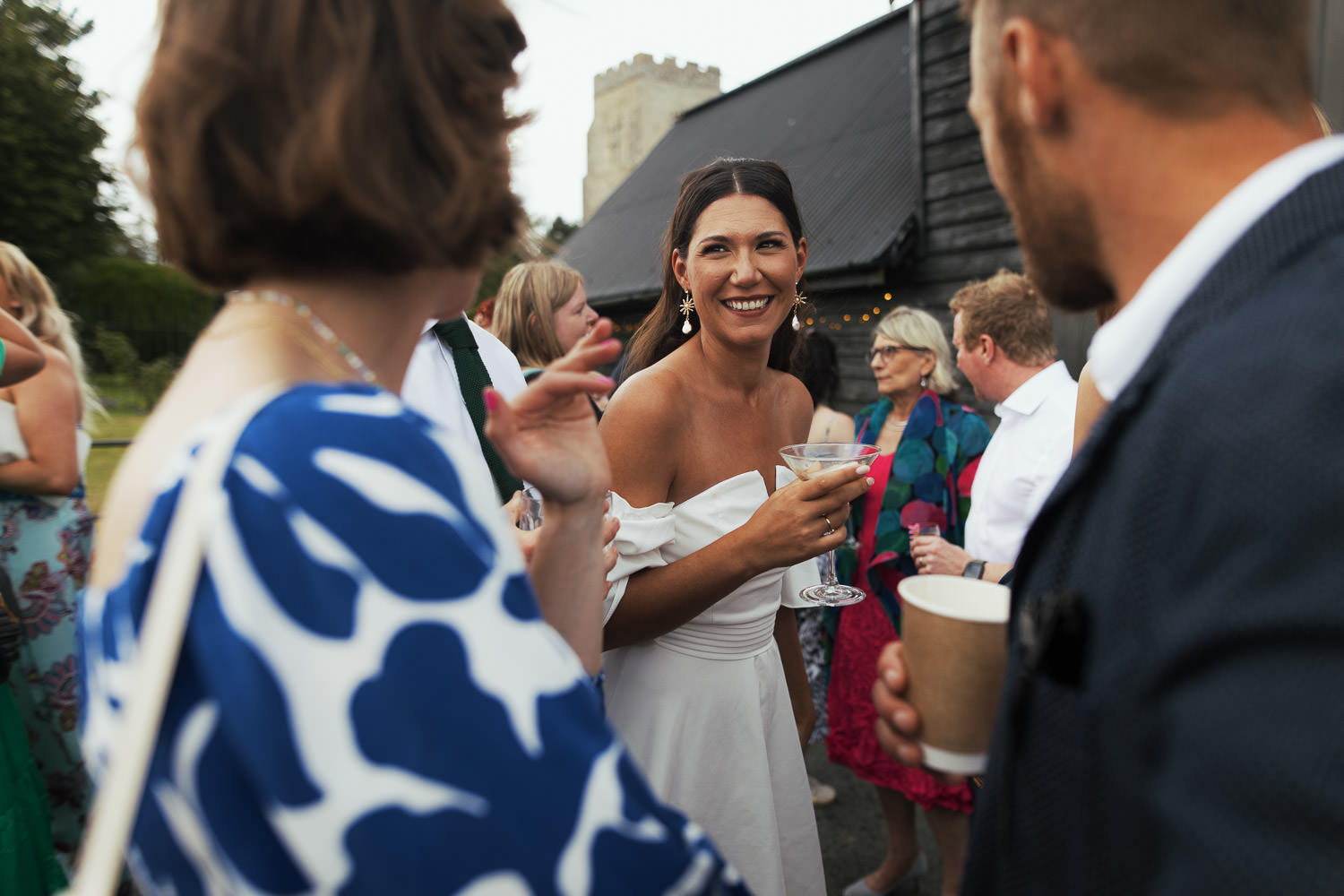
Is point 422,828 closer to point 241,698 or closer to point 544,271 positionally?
point 241,698

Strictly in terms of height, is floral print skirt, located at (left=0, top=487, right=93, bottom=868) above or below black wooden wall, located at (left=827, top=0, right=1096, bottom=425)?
below

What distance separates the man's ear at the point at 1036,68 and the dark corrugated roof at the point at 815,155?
585 centimetres

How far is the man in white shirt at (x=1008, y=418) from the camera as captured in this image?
3049 millimetres

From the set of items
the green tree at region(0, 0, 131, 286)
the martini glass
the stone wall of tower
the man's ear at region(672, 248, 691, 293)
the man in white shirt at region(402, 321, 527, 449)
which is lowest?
the martini glass

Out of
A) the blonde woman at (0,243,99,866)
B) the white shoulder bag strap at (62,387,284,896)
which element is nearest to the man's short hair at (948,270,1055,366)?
the white shoulder bag strap at (62,387,284,896)

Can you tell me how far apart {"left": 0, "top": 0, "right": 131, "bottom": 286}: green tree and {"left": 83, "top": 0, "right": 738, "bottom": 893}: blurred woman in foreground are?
24.9 metres

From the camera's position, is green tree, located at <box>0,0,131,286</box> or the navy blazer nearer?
the navy blazer

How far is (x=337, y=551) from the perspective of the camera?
0.67 meters

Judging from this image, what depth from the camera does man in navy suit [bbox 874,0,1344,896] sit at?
643 mm

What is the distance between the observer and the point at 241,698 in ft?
2.14

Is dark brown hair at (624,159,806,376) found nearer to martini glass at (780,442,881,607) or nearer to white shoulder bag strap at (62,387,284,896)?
martini glass at (780,442,881,607)

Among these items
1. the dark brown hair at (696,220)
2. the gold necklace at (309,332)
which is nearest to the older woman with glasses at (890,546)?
the dark brown hair at (696,220)

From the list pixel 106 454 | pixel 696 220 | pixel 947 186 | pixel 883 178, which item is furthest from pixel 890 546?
pixel 106 454

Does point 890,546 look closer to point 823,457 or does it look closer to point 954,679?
point 823,457
